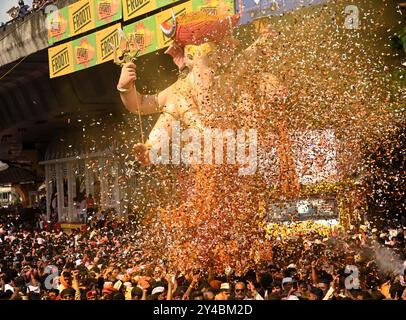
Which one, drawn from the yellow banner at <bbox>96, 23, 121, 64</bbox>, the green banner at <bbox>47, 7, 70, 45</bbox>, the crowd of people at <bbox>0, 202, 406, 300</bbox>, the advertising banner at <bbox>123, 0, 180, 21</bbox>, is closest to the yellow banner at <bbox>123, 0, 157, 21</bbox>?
the advertising banner at <bbox>123, 0, 180, 21</bbox>

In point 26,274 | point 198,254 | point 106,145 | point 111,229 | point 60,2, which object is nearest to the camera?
point 198,254

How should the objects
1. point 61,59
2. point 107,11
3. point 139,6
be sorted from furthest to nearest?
point 61,59
point 107,11
point 139,6

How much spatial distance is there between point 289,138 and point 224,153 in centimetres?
109

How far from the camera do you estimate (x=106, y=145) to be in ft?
72.5

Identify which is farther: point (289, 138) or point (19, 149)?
point (19, 149)

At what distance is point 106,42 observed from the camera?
17.0m

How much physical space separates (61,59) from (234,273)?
10.1 metres

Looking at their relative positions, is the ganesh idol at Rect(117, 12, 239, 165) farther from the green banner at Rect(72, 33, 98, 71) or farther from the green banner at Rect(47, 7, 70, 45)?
the green banner at Rect(47, 7, 70, 45)

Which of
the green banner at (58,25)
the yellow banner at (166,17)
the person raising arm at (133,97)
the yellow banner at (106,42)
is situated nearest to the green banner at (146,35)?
the yellow banner at (166,17)

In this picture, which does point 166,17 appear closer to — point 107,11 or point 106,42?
point 107,11

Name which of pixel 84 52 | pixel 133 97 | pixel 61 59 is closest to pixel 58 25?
pixel 61 59

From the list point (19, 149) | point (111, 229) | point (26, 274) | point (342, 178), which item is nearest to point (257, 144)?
point (342, 178)

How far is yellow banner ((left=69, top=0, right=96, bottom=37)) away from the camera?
17.4 metres

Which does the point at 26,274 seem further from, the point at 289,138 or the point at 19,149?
the point at 19,149
